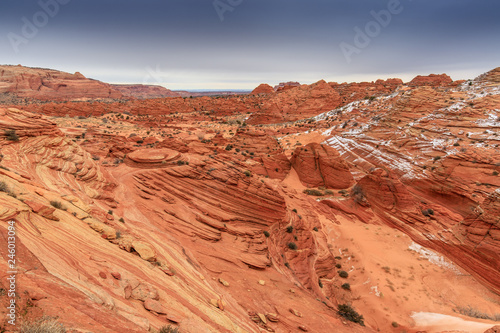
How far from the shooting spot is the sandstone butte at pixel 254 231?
18.5 feet

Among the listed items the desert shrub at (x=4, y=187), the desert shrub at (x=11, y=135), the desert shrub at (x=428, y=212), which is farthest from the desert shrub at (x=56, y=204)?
the desert shrub at (x=428, y=212)

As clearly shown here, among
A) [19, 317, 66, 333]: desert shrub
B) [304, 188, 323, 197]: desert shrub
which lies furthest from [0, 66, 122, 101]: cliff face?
[19, 317, 66, 333]: desert shrub

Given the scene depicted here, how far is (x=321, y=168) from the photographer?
26.4m

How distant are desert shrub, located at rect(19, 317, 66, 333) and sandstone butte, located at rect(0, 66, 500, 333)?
0.66ft

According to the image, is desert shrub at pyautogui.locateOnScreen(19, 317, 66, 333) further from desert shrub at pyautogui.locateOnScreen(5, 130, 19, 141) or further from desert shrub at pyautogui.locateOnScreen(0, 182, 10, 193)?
desert shrub at pyautogui.locateOnScreen(5, 130, 19, 141)

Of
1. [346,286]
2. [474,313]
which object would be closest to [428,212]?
[474,313]

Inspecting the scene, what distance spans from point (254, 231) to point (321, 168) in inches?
630

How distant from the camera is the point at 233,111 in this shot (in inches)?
2891

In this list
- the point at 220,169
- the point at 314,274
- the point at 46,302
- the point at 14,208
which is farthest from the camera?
the point at 220,169

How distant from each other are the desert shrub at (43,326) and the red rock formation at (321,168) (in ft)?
82.1

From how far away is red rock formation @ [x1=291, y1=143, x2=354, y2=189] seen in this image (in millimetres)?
25484

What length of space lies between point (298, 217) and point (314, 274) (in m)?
4.24

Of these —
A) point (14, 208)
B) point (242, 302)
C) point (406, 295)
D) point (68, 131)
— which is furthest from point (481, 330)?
point (68, 131)

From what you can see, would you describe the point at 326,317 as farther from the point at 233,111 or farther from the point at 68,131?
the point at 233,111
